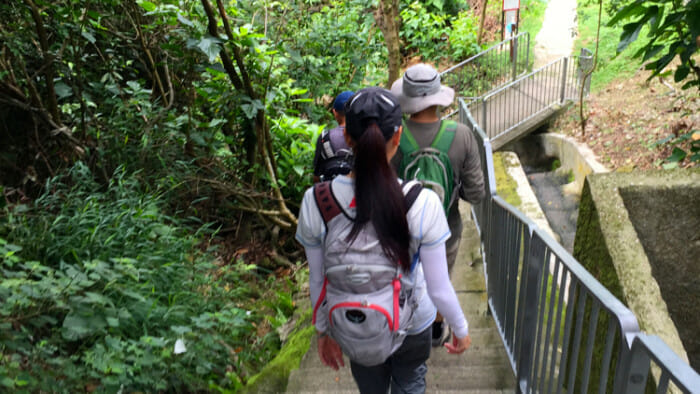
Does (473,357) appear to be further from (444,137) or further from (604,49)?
(604,49)

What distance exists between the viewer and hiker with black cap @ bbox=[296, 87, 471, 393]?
1.53 metres

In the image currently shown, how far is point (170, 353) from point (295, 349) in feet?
2.95

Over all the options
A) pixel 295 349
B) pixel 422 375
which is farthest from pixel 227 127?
pixel 422 375

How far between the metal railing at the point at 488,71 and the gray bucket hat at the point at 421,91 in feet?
28.2

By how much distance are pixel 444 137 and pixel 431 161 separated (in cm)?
14

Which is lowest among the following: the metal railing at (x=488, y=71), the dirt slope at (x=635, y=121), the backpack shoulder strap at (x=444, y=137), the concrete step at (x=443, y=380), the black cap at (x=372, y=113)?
the dirt slope at (x=635, y=121)

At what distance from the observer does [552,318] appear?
1.94 meters

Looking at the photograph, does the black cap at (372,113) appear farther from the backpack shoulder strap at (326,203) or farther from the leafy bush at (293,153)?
the leafy bush at (293,153)

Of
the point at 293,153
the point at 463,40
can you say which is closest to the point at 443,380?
the point at 293,153

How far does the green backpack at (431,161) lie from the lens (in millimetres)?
2297

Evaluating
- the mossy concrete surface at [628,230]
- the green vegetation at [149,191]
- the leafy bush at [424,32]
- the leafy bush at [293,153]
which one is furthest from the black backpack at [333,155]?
the leafy bush at [424,32]

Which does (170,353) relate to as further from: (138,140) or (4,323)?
(138,140)

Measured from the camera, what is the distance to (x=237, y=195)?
17.1ft

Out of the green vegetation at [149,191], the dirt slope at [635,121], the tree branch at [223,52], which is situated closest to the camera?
the green vegetation at [149,191]
